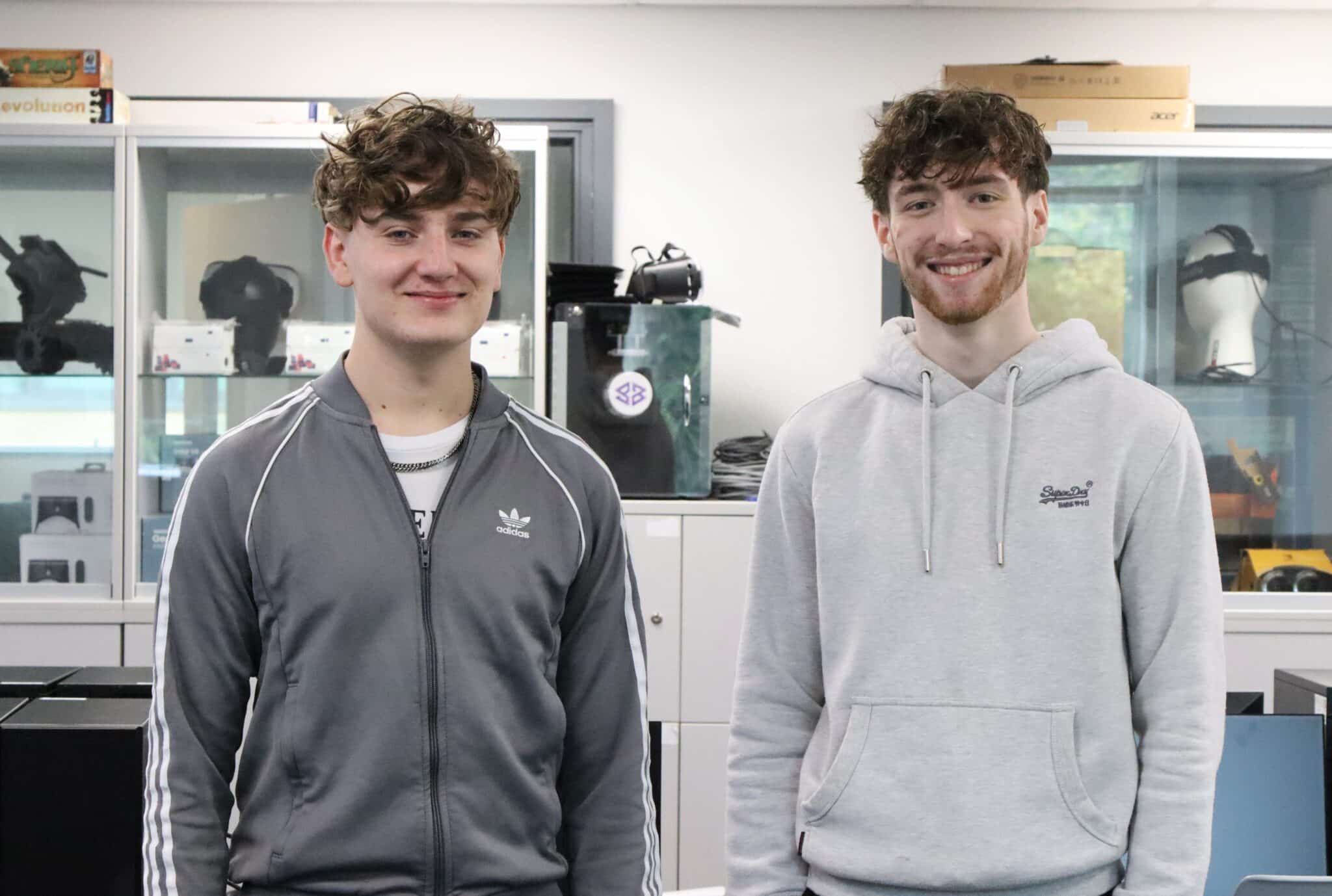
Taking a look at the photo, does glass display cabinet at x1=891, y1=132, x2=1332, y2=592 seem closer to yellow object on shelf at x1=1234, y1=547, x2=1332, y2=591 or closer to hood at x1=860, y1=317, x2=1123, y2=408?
yellow object on shelf at x1=1234, y1=547, x2=1332, y2=591

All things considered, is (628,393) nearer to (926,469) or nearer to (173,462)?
(173,462)

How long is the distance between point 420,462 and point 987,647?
0.68 meters

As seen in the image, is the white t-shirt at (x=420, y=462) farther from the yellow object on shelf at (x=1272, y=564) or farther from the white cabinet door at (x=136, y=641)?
the yellow object on shelf at (x=1272, y=564)

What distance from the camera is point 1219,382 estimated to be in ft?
12.1

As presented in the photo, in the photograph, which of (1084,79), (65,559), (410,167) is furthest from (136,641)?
(1084,79)

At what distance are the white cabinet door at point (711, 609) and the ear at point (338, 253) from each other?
6.58 ft

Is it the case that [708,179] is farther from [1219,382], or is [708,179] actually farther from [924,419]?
[924,419]

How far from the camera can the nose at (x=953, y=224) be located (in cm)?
149

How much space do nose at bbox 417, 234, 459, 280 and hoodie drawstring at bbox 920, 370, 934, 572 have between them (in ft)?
1.93

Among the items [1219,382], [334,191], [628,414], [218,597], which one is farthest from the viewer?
[1219,382]

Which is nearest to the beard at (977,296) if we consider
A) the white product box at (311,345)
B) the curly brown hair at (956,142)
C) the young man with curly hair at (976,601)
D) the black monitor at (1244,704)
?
the young man with curly hair at (976,601)

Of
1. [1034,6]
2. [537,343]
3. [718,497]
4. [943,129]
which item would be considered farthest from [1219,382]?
[943,129]

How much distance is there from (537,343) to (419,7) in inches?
48.0

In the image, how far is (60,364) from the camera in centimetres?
360
